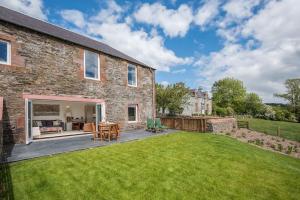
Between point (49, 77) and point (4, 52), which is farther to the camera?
point (49, 77)

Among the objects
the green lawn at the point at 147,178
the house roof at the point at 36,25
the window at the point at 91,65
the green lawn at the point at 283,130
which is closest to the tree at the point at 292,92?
the green lawn at the point at 283,130

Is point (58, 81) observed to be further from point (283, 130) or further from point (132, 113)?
point (283, 130)

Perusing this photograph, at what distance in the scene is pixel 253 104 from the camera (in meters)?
46.9

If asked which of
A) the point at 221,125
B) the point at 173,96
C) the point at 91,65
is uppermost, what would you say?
the point at 91,65

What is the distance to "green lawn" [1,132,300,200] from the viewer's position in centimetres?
425

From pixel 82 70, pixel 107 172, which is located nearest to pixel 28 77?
pixel 82 70

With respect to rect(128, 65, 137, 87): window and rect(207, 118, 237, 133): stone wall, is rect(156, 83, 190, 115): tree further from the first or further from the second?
rect(128, 65, 137, 87): window

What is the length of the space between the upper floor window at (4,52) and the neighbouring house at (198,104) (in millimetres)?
28286

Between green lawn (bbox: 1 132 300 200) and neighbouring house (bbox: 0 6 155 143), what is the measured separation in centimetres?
461

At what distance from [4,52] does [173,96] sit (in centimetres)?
1753

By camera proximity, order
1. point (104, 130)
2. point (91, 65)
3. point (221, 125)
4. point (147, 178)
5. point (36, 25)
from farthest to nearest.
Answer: point (221, 125) < point (91, 65) < point (36, 25) < point (104, 130) < point (147, 178)

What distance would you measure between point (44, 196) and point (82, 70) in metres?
9.16

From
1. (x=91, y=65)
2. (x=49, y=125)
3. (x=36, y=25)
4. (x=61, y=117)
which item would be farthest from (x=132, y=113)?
(x=36, y=25)

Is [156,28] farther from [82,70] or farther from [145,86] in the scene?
[82,70]
